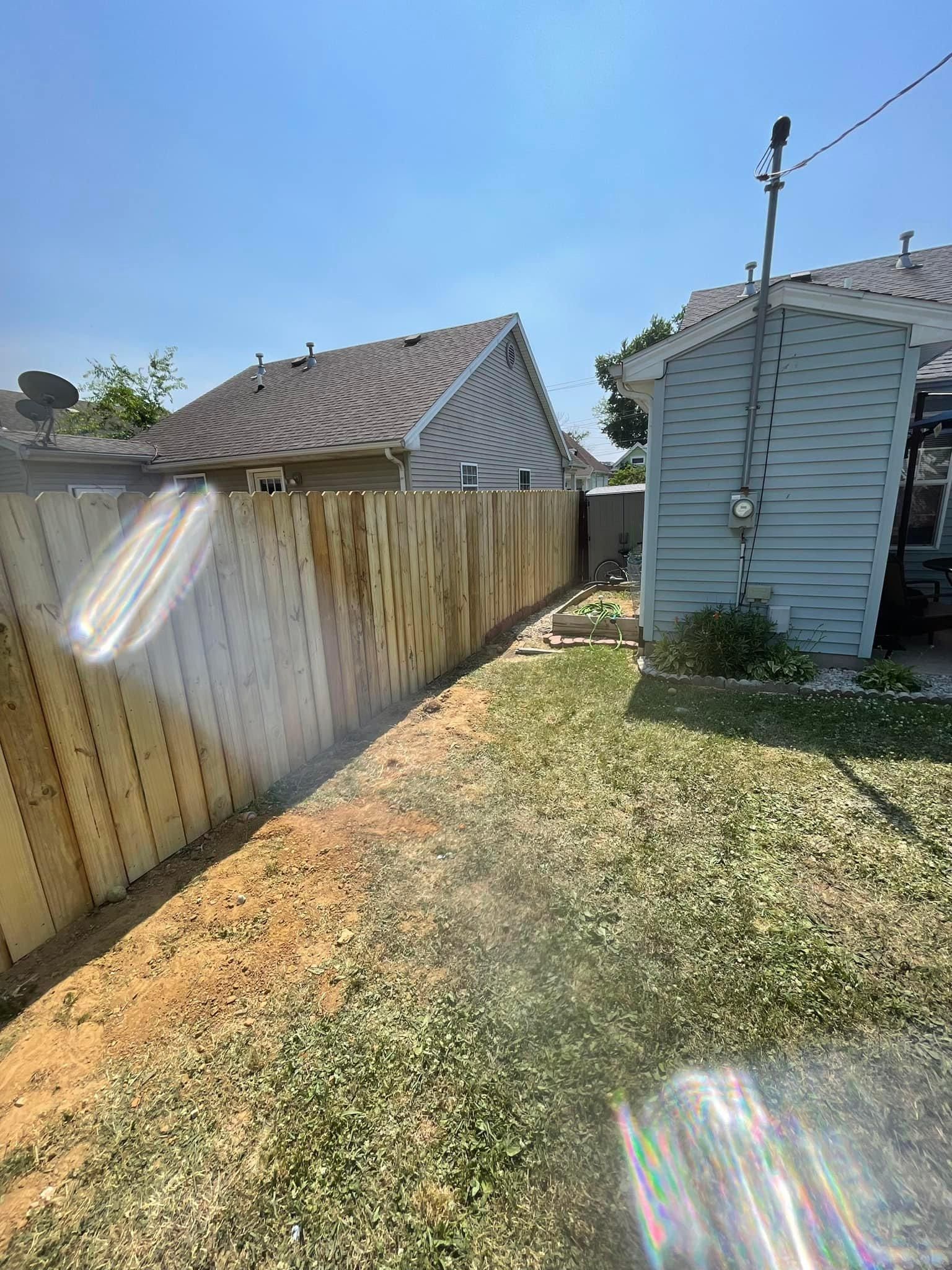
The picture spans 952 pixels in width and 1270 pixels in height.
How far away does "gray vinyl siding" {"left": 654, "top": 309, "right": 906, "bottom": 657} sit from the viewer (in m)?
4.64

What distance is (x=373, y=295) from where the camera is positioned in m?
16.1

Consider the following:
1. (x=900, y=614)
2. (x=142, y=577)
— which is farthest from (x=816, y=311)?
(x=142, y=577)

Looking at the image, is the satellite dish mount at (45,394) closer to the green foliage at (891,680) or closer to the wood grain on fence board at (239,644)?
the wood grain on fence board at (239,644)

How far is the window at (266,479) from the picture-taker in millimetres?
11070

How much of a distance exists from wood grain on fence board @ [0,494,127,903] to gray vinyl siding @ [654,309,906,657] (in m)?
5.32

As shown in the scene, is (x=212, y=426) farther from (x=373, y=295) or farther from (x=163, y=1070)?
(x=163, y=1070)

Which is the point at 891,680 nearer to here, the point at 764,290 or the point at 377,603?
the point at 764,290

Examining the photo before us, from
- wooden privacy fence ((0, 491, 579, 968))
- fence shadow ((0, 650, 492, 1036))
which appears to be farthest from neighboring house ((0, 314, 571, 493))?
fence shadow ((0, 650, 492, 1036))

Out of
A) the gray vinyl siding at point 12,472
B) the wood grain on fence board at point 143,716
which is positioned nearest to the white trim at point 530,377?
the wood grain on fence board at point 143,716

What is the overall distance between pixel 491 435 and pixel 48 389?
8.91 m

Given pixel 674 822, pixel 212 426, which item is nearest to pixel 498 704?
pixel 674 822

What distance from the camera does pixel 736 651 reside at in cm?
508

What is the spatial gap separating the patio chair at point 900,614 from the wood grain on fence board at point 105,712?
6597mm

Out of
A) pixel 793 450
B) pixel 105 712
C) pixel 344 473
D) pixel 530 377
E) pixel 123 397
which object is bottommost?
pixel 105 712
